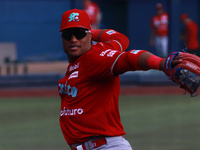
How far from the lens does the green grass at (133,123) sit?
7.54 metres

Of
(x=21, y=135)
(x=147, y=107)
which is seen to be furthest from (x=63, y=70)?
(x=21, y=135)

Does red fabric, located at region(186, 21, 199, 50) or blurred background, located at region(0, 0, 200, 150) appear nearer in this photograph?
blurred background, located at region(0, 0, 200, 150)

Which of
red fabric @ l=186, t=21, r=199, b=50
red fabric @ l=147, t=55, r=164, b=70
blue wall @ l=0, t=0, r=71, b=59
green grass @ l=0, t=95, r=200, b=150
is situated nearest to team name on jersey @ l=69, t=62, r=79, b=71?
red fabric @ l=147, t=55, r=164, b=70

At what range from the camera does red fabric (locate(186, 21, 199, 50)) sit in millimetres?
16263

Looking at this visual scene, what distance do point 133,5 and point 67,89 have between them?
1346 centimetres

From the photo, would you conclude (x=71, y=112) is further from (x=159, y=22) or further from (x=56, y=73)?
(x=159, y=22)

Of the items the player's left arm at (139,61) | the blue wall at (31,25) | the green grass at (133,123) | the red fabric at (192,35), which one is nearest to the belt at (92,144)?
the player's left arm at (139,61)

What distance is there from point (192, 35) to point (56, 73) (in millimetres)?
4894

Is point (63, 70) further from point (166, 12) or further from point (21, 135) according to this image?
point (21, 135)

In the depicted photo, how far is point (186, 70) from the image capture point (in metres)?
2.74

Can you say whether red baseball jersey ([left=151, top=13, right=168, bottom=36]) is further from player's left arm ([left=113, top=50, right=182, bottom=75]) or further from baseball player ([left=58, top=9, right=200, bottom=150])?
player's left arm ([left=113, top=50, right=182, bottom=75])

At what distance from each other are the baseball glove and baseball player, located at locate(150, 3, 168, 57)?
45.0ft

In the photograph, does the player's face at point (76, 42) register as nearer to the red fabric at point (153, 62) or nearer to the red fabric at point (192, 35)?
the red fabric at point (153, 62)

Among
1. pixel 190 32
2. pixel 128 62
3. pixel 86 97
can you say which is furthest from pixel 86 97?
pixel 190 32
